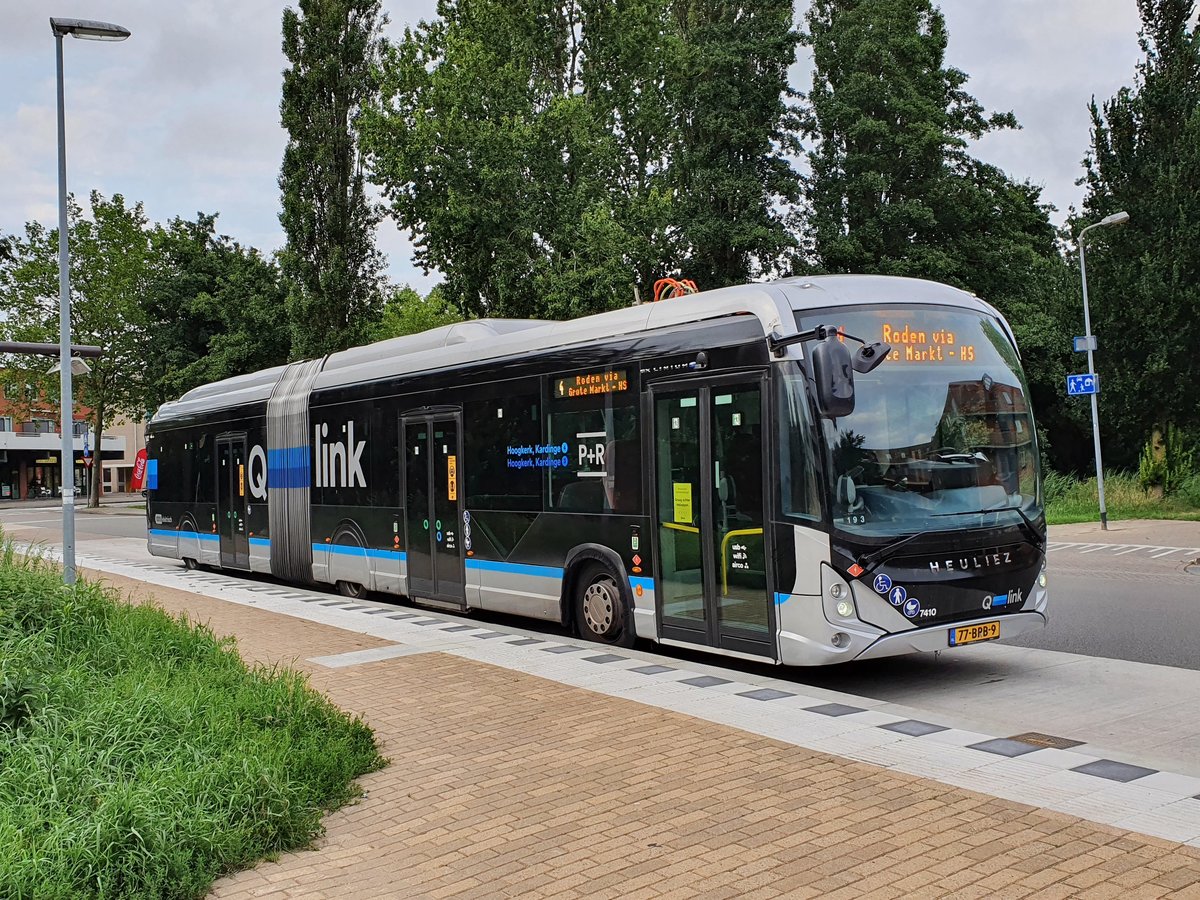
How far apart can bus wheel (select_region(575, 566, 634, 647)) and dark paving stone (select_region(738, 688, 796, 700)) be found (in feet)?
7.24

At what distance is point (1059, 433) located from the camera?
37781mm

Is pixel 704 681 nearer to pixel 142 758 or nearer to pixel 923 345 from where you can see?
pixel 923 345

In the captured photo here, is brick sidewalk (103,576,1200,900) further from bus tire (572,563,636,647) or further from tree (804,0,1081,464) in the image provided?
tree (804,0,1081,464)

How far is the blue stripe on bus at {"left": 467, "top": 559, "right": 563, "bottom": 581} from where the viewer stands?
11.6m

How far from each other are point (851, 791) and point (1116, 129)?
28399 mm

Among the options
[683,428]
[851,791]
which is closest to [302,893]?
[851,791]

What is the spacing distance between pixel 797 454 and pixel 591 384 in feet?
9.94

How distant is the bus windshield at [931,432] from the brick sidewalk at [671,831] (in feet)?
7.86

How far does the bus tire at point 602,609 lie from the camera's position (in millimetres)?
10561

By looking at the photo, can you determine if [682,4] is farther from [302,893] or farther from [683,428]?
[302,893]

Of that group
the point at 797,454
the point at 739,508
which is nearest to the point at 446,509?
the point at 739,508

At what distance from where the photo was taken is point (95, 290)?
5266cm

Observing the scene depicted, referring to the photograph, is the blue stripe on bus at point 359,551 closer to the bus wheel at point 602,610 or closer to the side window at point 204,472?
the bus wheel at point 602,610

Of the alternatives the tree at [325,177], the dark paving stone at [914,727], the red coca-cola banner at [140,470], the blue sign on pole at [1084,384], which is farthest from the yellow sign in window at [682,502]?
the tree at [325,177]
